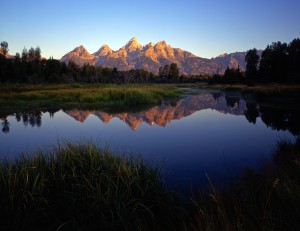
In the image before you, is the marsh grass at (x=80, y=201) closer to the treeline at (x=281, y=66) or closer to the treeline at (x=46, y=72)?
the treeline at (x=281, y=66)

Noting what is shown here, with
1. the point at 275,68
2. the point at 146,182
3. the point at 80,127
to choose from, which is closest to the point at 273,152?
the point at 146,182

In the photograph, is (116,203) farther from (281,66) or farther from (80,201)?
(281,66)

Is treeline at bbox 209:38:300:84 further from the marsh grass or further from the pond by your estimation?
the marsh grass

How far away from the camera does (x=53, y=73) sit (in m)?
102

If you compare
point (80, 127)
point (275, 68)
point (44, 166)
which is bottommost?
point (80, 127)

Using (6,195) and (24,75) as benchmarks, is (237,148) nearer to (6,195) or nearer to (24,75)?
(6,195)

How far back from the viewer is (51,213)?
5617 mm

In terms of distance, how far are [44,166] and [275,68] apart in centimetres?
7354

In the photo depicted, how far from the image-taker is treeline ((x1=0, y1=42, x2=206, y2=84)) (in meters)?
86.0

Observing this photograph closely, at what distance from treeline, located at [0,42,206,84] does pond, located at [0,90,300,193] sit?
66.7 metres

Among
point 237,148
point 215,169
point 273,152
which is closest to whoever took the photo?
point 215,169

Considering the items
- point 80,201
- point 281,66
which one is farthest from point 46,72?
point 80,201

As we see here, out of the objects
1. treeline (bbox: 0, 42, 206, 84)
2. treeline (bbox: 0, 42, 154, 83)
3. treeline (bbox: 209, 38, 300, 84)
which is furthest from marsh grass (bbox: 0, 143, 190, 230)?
treeline (bbox: 0, 42, 154, 83)

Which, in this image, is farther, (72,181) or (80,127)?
(80,127)
